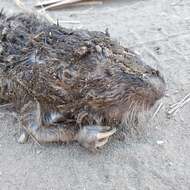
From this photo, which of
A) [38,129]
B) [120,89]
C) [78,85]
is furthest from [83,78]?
[38,129]

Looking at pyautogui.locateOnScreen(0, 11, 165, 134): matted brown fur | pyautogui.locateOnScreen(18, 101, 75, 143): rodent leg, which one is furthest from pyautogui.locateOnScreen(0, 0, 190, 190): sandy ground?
pyautogui.locateOnScreen(0, 11, 165, 134): matted brown fur

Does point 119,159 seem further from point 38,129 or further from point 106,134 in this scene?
point 38,129

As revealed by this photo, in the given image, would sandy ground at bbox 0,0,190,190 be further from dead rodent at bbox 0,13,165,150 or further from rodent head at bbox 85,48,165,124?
rodent head at bbox 85,48,165,124

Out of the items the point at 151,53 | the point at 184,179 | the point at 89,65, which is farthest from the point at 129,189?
the point at 151,53

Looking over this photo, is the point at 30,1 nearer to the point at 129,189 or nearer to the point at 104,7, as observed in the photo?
the point at 104,7

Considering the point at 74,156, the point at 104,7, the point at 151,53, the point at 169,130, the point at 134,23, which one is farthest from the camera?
the point at 104,7

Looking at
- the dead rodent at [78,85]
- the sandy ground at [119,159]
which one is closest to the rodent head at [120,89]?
the dead rodent at [78,85]
